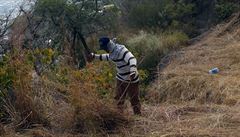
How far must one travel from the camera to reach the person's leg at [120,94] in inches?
280

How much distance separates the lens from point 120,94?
766 centimetres

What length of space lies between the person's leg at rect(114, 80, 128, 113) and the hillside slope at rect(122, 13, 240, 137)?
34 centimetres

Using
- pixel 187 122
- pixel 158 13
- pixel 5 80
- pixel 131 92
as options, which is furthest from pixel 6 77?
pixel 158 13

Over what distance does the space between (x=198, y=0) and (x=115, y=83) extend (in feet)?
33.0

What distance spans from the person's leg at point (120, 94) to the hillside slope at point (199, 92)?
1.12 ft

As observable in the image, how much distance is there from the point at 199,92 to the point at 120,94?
2.98 meters

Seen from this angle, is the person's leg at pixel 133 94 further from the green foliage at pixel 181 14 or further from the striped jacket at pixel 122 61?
the green foliage at pixel 181 14

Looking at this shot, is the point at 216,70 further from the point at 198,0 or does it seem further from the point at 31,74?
the point at 198,0

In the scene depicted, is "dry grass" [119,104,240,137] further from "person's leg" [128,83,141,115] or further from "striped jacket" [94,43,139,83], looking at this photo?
"striped jacket" [94,43,139,83]

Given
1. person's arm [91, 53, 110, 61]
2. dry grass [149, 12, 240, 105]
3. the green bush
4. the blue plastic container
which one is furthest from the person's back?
the blue plastic container

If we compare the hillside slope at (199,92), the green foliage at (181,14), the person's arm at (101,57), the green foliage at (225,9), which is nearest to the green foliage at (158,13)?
the green foliage at (181,14)

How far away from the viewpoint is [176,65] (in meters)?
12.6

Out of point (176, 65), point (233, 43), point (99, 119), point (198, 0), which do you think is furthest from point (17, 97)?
point (198, 0)

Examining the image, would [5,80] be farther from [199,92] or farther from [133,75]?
[199,92]
